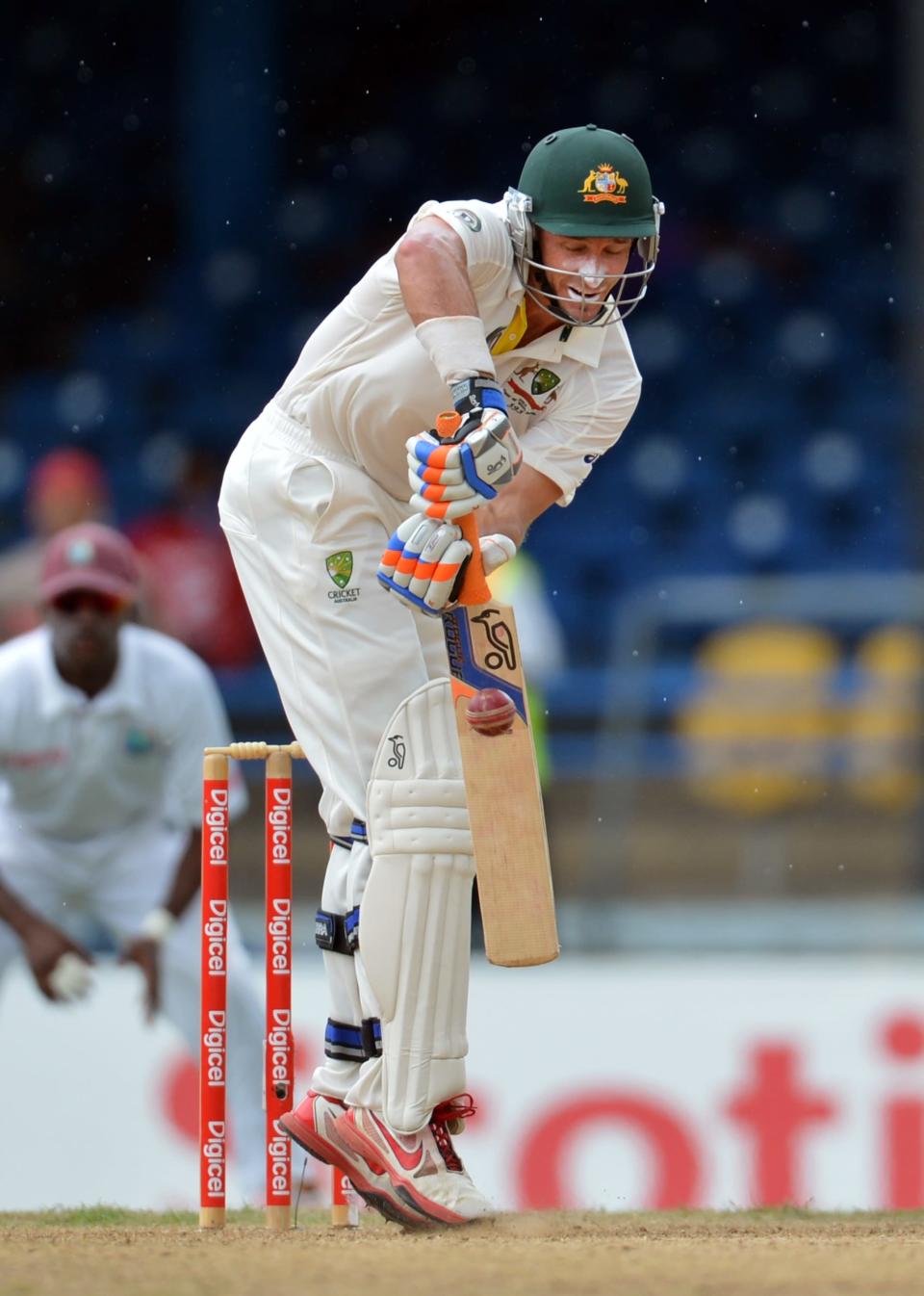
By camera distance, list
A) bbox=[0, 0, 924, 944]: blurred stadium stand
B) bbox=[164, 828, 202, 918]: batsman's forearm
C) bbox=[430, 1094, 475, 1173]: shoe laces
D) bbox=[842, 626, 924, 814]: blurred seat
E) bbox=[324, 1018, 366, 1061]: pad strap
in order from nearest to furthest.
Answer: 1. bbox=[430, 1094, 475, 1173]: shoe laces
2. bbox=[324, 1018, 366, 1061]: pad strap
3. bbox=[164, 828, 202, 918]: batsman's forearm
4. bbox=[842, 626, 924, 814]: blurred seat
5. bbox=[0, 0, 924, 944]: blurred stadium stand

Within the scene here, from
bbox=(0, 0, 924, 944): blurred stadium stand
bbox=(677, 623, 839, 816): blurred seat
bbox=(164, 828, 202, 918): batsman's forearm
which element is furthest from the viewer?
bbox=(0, 0, 924, 944): blurred stadium stand

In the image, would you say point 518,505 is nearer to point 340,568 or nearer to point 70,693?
point 340,568

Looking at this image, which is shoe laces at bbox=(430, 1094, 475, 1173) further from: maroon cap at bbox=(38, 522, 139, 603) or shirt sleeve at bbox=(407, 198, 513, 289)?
maroon cap at bbox=(38, 522, 139, 603)

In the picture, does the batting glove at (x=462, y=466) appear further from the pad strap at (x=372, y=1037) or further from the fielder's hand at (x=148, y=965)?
the fielder's hand at (x=148, y=965)

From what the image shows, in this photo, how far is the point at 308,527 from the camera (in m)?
3.08

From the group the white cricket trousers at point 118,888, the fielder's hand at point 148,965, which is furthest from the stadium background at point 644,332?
the fielder's hand at point 148,965

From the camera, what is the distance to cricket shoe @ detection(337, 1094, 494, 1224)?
2949 mm

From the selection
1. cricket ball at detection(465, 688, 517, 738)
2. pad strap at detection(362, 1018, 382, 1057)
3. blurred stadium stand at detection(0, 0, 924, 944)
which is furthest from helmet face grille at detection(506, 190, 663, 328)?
blurred stadium stand at detection(0, 0, 924, 944)

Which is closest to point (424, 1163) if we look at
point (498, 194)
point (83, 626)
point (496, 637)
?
point (496, 637)

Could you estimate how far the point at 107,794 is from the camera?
5266mm

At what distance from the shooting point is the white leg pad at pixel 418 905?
2.95 meters

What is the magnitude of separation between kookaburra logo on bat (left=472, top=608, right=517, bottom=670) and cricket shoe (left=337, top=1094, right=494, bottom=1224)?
62cm

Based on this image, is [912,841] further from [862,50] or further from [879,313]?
[862,50]

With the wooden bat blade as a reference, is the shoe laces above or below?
below
